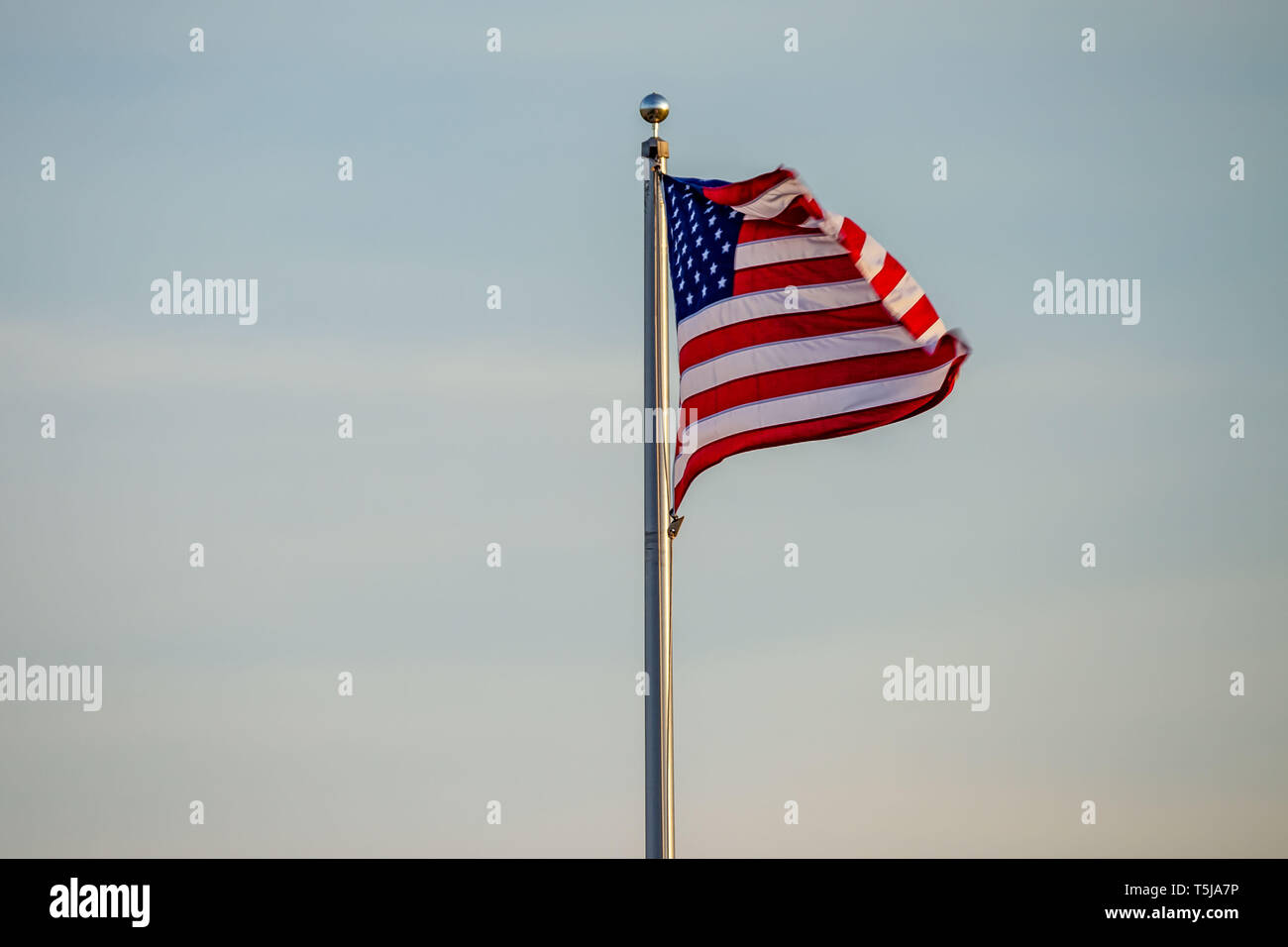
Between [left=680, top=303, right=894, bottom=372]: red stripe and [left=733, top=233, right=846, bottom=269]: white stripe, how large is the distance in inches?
26.8

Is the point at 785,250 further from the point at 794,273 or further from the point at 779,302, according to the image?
the point at 779,302

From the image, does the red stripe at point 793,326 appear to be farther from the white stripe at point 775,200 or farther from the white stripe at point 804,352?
the white stripe at point 775,200

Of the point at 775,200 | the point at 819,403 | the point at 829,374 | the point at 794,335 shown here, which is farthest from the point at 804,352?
the point at 775,200

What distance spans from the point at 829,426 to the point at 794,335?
1210 millimetres

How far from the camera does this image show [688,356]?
32.3 meters

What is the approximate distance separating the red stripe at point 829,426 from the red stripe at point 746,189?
279cm

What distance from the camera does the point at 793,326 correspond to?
31.6 metres

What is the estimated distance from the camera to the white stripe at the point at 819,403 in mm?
31062

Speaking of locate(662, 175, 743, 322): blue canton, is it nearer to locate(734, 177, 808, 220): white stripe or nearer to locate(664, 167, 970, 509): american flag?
locate(664, 167, 970, 509): american flag

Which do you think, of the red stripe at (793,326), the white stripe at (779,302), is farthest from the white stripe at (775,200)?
the red stripe at (793,326)

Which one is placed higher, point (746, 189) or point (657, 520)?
point (746, 189)

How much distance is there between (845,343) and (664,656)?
14.2 ft

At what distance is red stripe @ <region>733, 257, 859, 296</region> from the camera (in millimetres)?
31516
